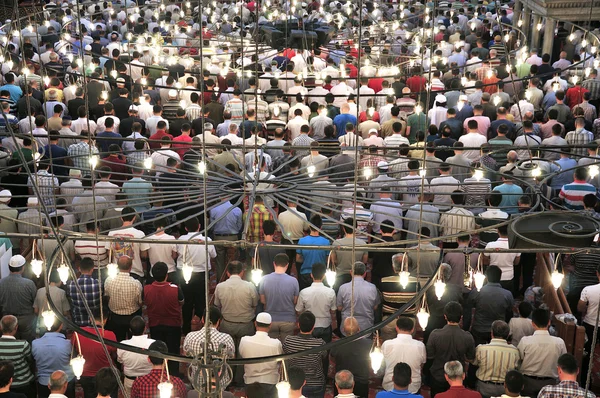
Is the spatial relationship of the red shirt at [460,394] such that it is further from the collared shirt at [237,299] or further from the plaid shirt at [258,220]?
the plaid shirt at [258,220]

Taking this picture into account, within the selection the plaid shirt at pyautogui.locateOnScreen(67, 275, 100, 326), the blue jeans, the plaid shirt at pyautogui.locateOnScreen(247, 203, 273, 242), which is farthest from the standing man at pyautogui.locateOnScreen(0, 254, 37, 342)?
the blue jeans

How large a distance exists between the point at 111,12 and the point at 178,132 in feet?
31.2

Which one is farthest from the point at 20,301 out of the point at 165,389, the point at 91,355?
the point at 165,389

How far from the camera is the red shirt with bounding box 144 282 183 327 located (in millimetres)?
9547

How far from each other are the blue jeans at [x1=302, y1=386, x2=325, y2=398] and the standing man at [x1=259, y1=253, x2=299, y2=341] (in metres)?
0.93

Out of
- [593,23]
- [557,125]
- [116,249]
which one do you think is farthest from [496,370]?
[593,23]

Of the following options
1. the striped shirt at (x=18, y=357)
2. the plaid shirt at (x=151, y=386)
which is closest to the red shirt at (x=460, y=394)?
the plaid shirt at (x=151, y=386)

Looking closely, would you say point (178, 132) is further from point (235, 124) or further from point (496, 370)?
point (496, 370)

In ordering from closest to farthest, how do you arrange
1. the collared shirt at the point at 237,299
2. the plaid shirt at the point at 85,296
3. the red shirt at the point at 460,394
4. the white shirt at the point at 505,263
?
the red shirt at the point at 460,394, the plaid shirt at the point at 85,296, the collared shirt at the point at 237,299, the white shirt at the point at 505,263

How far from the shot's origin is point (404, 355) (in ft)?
28.0

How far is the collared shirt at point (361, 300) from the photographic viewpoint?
31.0 ft

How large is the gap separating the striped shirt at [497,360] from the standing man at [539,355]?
0.37 ft

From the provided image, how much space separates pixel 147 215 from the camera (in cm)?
1177

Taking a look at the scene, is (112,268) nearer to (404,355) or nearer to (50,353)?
(50,353)
